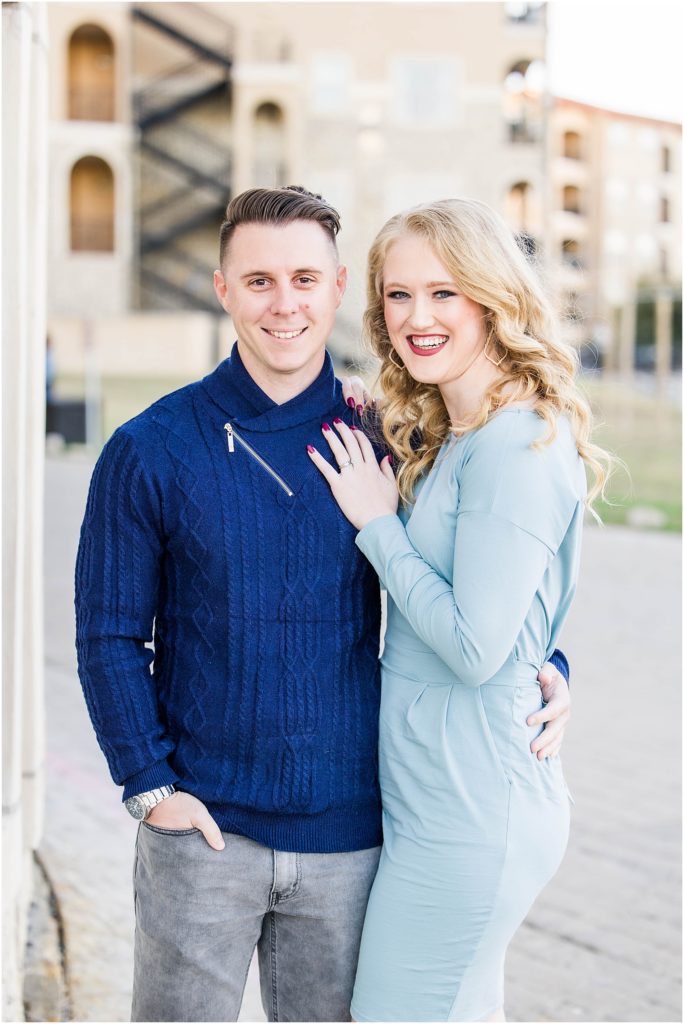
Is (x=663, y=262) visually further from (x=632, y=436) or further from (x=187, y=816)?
(x=187, y=816)

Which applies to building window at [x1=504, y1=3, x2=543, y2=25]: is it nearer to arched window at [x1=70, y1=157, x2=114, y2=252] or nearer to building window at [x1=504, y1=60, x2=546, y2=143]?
building window at [x1=504, y1=60, x2=546, y2=143]

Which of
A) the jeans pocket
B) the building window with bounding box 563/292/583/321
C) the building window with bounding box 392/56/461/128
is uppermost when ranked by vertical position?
the building window with bounding box 392/56/461/128

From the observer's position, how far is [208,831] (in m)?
2.38

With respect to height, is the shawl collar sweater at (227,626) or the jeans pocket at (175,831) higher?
the shawl collar sweater at (227,626)

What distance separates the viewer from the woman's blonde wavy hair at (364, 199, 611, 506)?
7.91ft

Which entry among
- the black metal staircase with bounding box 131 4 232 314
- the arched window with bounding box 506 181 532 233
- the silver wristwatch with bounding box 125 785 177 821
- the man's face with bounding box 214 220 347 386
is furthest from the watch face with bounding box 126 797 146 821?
the arched window with bounding box 506 181 532 233

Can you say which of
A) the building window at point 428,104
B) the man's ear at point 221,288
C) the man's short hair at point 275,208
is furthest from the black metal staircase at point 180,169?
the man's short hair at point 275,208

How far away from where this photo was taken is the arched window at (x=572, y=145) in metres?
66.9

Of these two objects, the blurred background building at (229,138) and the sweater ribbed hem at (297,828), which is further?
the blurred background building at (229,138)

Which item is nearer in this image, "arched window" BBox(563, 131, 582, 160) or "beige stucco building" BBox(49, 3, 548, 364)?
"beige stucco building" BBox(49, 3, 548, 364)

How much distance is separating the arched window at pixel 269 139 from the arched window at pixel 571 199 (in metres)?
36.2

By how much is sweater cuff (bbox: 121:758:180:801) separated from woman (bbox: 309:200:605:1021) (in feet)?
1.50

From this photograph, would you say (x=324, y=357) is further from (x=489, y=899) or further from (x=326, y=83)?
(x=326, y=83)

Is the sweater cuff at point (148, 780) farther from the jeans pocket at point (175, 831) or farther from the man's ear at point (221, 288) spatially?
the man's ear at point (221, 288)
